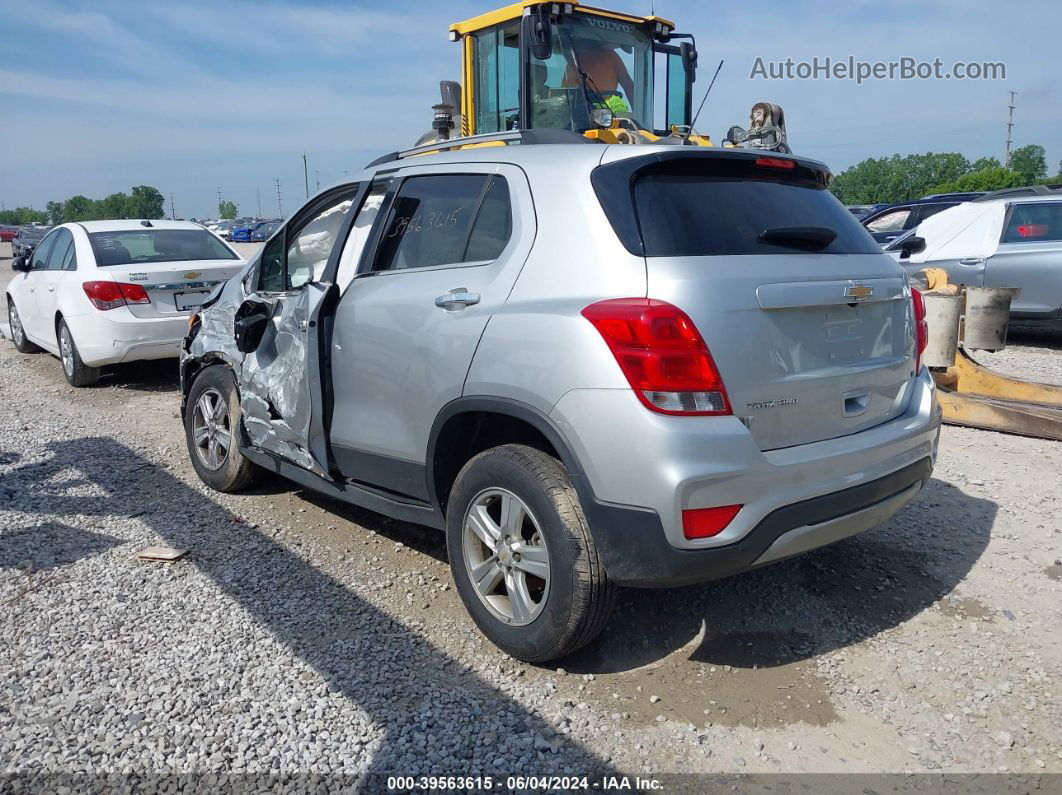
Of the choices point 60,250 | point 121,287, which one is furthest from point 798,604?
point 60,250

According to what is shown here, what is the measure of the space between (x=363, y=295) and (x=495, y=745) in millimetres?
2040

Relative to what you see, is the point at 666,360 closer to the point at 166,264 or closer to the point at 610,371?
the point at 610,371

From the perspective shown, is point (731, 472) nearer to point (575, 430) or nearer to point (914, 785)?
point (575, 430)

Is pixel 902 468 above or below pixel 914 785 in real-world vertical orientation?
above

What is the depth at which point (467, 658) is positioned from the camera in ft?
11.0

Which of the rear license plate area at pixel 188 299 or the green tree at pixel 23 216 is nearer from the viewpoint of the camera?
the rear license plate area at pixel 188 299

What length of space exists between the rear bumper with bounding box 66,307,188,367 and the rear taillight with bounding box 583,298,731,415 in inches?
247

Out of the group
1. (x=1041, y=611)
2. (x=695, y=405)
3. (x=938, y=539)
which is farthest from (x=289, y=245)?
(x=1041, y=611)

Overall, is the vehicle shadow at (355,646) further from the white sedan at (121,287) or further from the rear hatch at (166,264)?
the rear hatch at (166,264)

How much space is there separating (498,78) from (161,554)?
6637 mm

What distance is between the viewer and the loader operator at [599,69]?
8828mm

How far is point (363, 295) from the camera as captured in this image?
3.89 meters

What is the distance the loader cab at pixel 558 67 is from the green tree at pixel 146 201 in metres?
129

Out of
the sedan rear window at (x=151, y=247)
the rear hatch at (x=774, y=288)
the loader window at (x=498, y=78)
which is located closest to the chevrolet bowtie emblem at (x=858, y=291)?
the rear hatch at (x=774, y=288)
